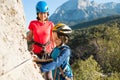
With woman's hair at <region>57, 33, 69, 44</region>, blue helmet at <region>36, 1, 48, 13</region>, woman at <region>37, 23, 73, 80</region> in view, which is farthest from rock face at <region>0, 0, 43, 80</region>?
blue helmet at <region>36, 1, 48, 13</region>

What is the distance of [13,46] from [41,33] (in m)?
2.43

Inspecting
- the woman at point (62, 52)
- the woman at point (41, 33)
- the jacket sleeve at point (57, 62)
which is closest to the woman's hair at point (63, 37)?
the woman at point (62, 52)

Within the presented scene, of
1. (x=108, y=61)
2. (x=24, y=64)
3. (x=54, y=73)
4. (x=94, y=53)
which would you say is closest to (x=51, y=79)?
(x=54, y=73)

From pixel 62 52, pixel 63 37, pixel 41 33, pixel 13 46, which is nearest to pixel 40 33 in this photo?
pixel 41 33

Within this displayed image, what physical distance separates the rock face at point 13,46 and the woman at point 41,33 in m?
2.02

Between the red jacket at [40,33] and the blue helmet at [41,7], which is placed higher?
the blue helmet at [41,7]

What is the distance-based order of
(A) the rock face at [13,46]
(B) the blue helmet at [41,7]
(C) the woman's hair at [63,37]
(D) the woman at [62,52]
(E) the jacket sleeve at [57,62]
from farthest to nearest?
(B) the blue helmet at [41,7] → (C) the woman's hair at [63,37] → (D) the woman at [62,52] → (E) the jacket sleeve at [57,62] → (A) the rock face at [13,46]

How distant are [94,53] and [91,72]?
74.3 ft

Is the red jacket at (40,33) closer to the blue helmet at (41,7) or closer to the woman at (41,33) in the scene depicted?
the woman at (41,33)

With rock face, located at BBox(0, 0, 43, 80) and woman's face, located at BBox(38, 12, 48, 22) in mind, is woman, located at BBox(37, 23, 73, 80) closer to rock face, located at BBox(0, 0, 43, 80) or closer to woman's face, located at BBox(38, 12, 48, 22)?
woman's face, located at BBox(38, 12, 48, 22)

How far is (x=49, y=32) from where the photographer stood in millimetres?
5391

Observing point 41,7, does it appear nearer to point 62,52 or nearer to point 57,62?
point 62,52

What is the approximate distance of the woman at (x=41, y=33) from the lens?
5230 millimetres

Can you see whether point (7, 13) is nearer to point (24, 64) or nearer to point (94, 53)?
point (24, 64)
